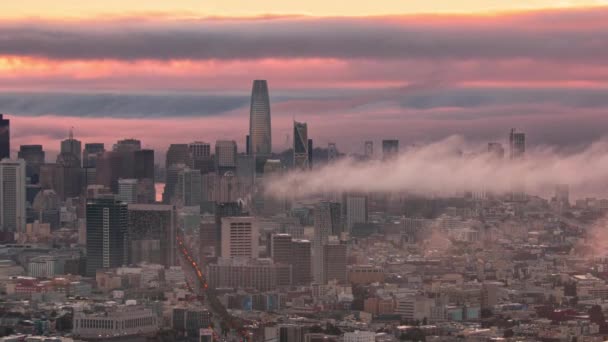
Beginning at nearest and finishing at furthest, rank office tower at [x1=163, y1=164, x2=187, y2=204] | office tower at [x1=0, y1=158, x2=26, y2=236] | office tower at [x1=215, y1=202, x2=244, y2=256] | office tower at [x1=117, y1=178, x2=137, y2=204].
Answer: office tower at [x1=215, y1=202, x2=244, y2=256]
office tower at [x1=117, y1=178, x2=137, y2=204]
office tower at [x1=0, y1=158, x2=26, y2=236]
office tower at [x1=163, y1=164, x2=187, y2=204]

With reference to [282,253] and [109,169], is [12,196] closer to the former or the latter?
[109,169]

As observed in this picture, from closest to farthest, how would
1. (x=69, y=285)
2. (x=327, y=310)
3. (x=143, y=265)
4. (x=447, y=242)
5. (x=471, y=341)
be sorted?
(x=471, y=341) < (x=327, y=310) < (x=69, y=285) < (x=143, y=265) < (x=447, y=242)

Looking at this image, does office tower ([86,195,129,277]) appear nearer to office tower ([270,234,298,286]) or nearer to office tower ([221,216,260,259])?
office tower ([221,216,260,259])

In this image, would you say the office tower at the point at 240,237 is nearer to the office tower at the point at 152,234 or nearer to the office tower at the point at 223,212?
the office tower at the point at 223,212

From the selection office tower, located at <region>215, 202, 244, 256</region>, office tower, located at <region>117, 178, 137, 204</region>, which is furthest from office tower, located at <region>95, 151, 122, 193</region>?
office tower, located at <region>215, 202, 244, 256</region>

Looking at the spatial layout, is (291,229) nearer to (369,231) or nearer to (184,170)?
(369,231)

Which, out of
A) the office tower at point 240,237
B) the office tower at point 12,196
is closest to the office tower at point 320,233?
the office tower at point 240,237

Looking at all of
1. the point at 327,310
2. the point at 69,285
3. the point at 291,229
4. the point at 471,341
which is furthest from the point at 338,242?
the point at 471,341
